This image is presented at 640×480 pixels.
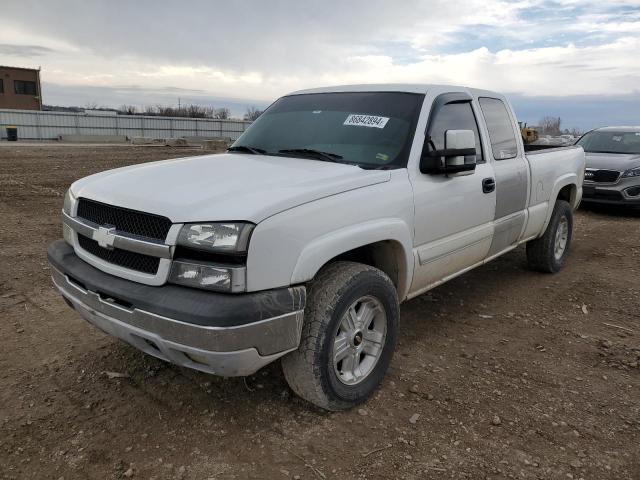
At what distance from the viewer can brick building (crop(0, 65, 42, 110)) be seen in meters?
55.9

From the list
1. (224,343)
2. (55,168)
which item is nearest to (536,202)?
(224,343)

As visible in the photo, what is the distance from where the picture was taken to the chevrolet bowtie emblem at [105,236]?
9.09 ft

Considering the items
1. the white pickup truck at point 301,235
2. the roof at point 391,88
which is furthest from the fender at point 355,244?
the roof at point 391,88

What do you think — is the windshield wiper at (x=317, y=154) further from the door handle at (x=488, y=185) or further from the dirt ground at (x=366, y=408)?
the dirt ground at (x=366, y=408)

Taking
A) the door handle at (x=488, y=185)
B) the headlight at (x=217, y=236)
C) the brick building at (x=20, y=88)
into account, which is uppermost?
the brick building at (x=20, y=88)

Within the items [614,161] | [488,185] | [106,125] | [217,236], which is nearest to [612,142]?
[614,161]

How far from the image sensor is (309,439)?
9.31ft

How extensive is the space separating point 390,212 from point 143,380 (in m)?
1.92

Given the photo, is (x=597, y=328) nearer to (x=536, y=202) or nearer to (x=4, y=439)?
(x=536, y=202)

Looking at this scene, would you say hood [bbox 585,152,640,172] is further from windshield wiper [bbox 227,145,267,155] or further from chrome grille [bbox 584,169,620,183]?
windshield wiper [bbox 227,145,267,155]

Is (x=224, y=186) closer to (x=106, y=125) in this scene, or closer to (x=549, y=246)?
(x=549, y=246)

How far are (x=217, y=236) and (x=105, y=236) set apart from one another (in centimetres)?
76

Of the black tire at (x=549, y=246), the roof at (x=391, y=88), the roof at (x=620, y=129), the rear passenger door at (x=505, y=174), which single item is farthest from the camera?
the roof at (x=620, y=129)

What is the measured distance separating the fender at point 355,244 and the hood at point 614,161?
830cm
